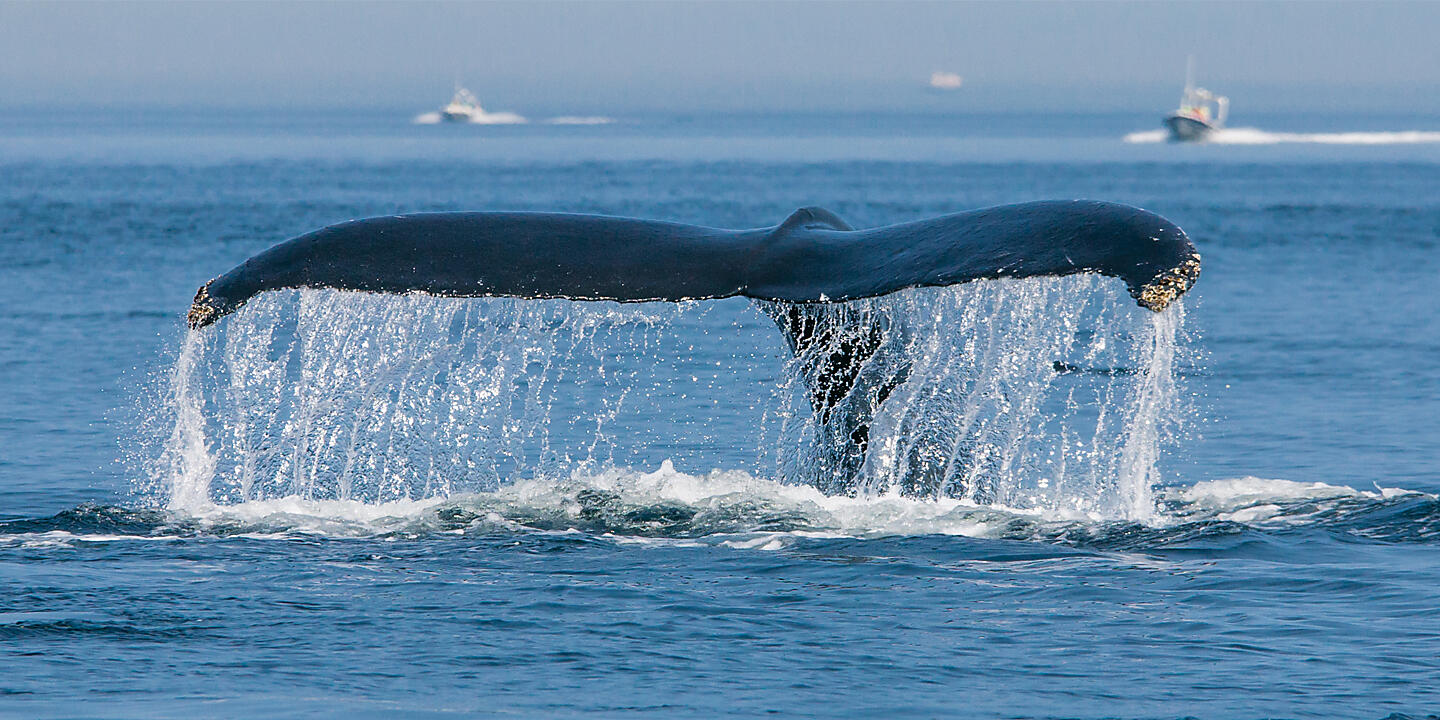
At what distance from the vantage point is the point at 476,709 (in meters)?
5.70

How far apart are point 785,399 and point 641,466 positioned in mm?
2751

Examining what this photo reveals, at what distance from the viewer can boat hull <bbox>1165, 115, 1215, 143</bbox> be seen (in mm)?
116812

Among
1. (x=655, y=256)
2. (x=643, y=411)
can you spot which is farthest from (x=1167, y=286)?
(x=643, y=411)

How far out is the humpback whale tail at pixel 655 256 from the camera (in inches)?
227

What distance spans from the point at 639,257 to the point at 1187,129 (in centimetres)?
11694

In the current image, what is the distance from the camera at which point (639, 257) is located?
20.9 ft

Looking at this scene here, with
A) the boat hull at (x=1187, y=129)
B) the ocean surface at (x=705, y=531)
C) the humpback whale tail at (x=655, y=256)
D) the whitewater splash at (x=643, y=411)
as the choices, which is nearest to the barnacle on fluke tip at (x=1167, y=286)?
the humpback whale tail at (x=655, y=256)

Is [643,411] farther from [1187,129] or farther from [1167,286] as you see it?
[1187,129]

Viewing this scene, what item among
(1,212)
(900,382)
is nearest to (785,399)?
(900,382)

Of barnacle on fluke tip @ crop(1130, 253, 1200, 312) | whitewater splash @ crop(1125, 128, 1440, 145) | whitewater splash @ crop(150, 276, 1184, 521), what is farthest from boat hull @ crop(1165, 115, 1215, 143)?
barnacle on fluke tip @ crop(1130, 253, 1200, 312)

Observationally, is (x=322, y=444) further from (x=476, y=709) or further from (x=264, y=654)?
(x=476, y=709)

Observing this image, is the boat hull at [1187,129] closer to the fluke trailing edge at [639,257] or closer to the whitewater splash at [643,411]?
the whitewater splash at [643,411]

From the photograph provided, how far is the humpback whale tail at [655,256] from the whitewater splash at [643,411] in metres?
0.20

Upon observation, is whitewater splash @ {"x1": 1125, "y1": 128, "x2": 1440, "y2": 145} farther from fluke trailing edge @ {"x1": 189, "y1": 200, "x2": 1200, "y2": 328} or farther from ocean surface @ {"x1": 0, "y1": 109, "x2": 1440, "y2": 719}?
fluke trailing edge @ {"x1": 189, "y1": 200, "x2": 1200, "y2": 328}
